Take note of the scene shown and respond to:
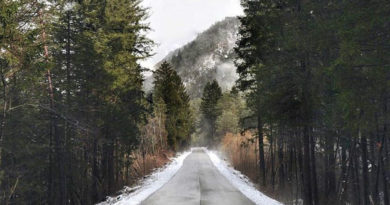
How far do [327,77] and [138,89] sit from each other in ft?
43.2

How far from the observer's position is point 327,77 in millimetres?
11836

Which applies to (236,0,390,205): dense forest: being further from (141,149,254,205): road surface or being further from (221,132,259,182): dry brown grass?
(141,149,254,205): road surface

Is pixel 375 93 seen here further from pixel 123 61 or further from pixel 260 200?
pixel 123 61

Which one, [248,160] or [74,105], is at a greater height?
[74,105]

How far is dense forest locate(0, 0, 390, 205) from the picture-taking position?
8656 mm

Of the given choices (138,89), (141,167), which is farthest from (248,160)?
(138,89)

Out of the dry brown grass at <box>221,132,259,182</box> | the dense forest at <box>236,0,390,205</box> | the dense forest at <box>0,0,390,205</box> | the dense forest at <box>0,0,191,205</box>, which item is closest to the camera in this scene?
the dense forest at <box>236,0,390,205</box>

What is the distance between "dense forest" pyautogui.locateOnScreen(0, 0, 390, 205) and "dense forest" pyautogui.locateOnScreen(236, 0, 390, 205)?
0.13 feet

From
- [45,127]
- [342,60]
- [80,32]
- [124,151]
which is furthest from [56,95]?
[342,60]

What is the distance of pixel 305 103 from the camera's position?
13.2 meters

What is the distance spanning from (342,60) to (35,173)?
15.2m

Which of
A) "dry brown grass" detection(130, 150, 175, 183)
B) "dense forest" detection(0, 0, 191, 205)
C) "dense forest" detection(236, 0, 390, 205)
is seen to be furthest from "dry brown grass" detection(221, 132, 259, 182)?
"dense forest" detection(0, 0, 191, 205)

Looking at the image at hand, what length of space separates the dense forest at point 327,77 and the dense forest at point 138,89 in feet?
0.13

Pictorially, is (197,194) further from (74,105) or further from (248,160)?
(248,160)
